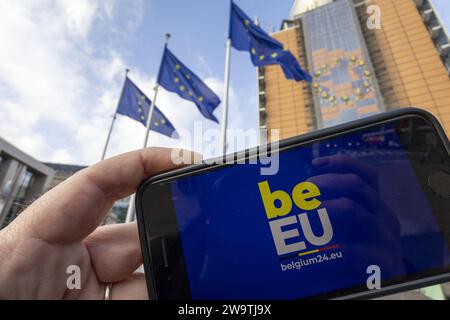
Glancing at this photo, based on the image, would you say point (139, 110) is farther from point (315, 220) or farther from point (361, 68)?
point (361, 68)

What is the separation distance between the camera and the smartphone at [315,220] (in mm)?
953

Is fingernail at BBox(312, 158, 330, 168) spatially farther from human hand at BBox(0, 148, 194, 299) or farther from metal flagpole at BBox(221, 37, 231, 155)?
metal flagpole at BBox(221, 37, 231, 155)

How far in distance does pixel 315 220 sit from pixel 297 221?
0.27 ft

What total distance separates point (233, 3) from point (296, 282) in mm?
7192

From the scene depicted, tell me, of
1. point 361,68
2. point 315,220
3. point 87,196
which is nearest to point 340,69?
point 361,68

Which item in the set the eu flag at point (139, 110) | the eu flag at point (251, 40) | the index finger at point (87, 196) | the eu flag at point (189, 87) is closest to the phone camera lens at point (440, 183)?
the index finger at point (87, 196)

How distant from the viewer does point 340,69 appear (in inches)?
1045

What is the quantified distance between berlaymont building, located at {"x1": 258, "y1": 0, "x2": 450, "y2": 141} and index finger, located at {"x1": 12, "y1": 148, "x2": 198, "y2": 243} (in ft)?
85.5

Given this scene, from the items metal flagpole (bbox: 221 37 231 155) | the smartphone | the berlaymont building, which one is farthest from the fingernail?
the berlaymont building

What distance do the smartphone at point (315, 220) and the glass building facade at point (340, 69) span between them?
25703 mm

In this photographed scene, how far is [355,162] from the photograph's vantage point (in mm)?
1085

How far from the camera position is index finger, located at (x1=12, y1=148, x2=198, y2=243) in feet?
3.39
